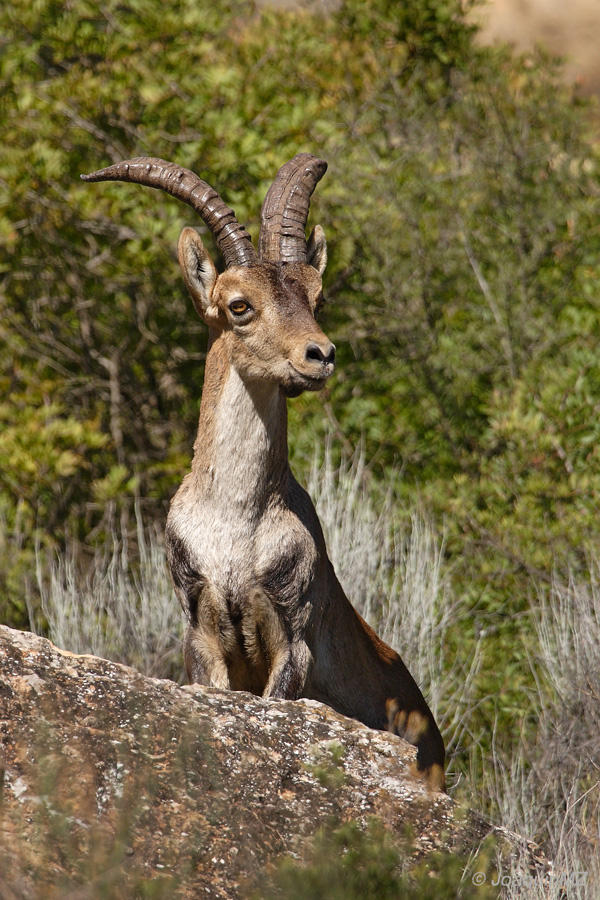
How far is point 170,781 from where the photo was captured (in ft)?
12.2

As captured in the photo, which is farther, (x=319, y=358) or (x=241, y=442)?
(x=241, y=442)

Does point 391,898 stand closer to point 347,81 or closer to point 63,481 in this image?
point 63,481

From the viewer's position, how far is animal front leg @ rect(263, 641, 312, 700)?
5402mm

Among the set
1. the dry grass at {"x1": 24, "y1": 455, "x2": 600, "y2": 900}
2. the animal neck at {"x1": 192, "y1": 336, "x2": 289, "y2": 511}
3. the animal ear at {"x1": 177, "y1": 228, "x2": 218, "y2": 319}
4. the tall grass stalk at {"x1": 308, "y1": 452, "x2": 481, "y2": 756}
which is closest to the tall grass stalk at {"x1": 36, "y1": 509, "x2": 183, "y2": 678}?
the dry grass at {"x1": 24, "y1": 455, "x2": 600, "y2": 900}

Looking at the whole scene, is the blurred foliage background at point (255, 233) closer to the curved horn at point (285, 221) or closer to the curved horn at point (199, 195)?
the curved horn at point (285, 221)

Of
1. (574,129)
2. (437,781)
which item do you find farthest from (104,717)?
(574,129)

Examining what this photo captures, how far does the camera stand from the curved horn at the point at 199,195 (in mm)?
5684

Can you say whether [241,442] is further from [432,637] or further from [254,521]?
[432,637]

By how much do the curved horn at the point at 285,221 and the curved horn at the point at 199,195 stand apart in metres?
0.13

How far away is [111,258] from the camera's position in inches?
437

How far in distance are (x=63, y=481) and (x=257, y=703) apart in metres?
7.32

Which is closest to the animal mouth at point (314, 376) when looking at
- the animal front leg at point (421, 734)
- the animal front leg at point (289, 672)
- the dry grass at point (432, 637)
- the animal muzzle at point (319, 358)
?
the animal muzzle at point (319, 358)

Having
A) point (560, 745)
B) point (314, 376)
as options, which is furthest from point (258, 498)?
point (560, 745)

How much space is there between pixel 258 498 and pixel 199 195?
5.09 feet
